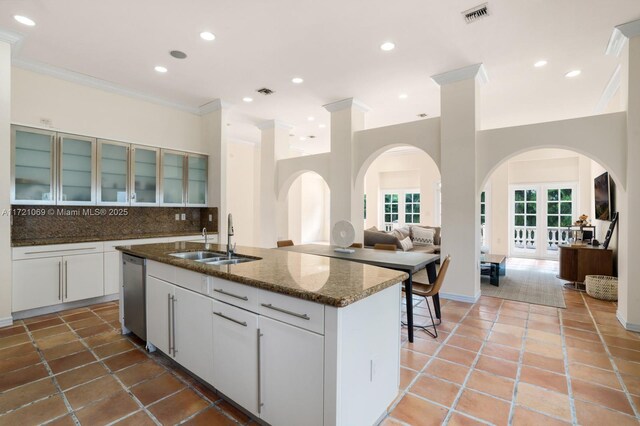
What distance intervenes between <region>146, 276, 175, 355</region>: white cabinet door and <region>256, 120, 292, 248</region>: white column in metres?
4.03

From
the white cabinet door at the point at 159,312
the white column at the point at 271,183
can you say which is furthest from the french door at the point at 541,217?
the white cabinet door at the point at 159,312

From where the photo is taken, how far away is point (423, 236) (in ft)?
24.9

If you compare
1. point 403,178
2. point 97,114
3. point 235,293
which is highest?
point 97,114

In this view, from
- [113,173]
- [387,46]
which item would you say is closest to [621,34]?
[387,46]

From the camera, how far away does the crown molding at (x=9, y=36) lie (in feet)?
10.5

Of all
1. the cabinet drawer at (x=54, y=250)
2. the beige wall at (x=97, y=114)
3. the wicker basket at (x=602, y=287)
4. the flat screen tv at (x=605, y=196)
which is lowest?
the wicker basket at (x=602, y=287)

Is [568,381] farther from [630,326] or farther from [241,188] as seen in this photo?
[241,188]

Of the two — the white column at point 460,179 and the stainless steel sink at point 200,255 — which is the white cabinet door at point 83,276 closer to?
the stainless steel sink at point 200,255

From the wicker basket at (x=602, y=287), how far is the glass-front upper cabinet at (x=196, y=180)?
6.17m

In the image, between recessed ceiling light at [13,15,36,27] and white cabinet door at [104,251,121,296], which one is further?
white cabinet door at [104,251,121,296]

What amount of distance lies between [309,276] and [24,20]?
12.6ft

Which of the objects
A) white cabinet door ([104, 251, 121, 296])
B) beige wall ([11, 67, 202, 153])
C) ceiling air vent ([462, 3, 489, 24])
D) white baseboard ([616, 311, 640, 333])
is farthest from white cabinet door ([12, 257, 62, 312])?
white baseboard ([616, 311, 640, 333])

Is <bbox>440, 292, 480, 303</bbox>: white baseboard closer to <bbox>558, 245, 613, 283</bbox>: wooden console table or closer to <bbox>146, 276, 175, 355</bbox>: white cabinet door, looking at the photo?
<bbox>558, 245, 613, 283</bbox>: wooden console table

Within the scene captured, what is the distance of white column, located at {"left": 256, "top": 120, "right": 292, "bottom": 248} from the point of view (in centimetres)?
658
